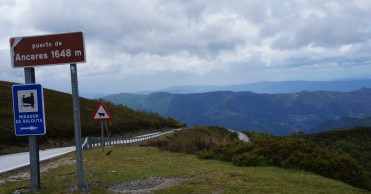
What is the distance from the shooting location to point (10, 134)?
3269 centimetres

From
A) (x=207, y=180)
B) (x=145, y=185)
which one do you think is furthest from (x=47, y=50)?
(x=207, y=180)

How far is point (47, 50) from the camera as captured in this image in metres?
9.77

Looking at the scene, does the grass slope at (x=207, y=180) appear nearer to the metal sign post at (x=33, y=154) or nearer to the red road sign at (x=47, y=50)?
the metal sign post at (x=33, y=154)

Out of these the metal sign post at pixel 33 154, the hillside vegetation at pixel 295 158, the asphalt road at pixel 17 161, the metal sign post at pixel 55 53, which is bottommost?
the asphalt road at pixel 17 161

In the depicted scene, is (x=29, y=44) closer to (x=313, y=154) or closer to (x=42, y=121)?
(x=42, y=121)

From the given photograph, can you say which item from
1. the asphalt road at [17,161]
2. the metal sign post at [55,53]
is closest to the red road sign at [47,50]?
the metal sign post at [55,53]

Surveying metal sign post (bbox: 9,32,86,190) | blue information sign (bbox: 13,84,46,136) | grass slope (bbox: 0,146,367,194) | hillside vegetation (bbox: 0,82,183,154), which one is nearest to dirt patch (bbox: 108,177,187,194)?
grass slope (bbox: 0,146,367,194)

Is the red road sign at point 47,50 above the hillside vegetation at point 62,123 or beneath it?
above

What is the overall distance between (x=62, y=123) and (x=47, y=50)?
33.4 m

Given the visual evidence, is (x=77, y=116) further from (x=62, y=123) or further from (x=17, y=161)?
(x=62, y=123)

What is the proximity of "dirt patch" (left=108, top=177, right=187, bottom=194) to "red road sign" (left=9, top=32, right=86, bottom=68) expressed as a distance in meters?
3.10

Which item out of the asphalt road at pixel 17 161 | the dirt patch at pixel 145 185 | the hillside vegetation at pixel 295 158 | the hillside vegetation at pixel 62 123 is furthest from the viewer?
the hillside vegetation at pixel 62 123

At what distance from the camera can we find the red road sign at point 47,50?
9633 millimetres

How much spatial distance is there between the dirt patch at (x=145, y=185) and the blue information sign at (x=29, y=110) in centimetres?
230
